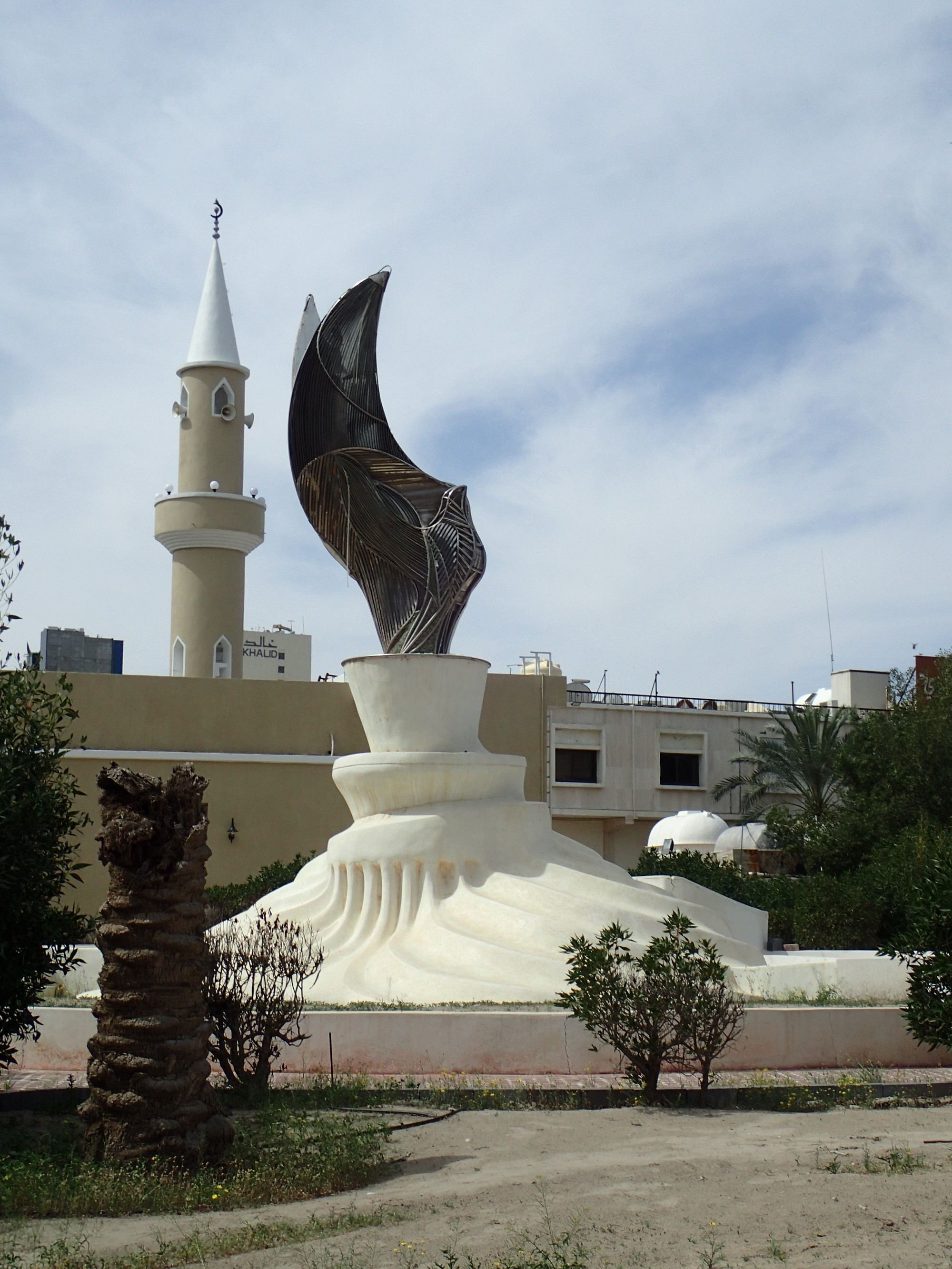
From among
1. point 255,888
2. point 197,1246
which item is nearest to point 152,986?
point 197,1246

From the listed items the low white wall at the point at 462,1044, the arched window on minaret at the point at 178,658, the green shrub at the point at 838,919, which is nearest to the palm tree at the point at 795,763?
the green shrub at the point at 838,919

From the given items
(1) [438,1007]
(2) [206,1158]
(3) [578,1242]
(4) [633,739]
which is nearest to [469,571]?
(1) [438,1007]

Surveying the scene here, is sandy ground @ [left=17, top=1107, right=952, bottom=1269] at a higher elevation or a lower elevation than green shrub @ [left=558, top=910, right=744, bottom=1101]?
lower

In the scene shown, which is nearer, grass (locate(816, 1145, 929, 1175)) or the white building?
grass (locate(816, 1145, 929, 1175))

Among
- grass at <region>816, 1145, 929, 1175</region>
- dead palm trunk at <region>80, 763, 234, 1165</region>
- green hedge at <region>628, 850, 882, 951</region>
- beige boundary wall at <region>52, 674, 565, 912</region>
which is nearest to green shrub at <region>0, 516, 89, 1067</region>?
dead palm trunk at <region>80, 763, 234, 1165</region>

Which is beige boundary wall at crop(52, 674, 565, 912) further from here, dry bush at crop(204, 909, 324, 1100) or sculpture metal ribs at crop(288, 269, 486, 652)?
dry bush at crop(204, 909, 324, 1100)

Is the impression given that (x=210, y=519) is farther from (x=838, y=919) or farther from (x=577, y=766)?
(x=838, y=919)

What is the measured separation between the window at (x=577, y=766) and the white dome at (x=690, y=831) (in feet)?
9.45

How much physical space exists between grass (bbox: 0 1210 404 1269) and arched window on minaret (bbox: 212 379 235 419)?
28.5 m

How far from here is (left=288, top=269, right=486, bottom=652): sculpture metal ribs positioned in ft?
59.9

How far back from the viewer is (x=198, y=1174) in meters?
7.14

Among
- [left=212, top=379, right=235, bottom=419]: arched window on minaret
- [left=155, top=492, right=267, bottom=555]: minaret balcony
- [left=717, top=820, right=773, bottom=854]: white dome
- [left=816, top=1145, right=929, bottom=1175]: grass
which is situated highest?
[left=212, top=379, right=235, bottom=419]: arched window on minaret

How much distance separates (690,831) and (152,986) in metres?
25.5

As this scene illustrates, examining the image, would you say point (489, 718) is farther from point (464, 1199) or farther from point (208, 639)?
point (464, 1199)
